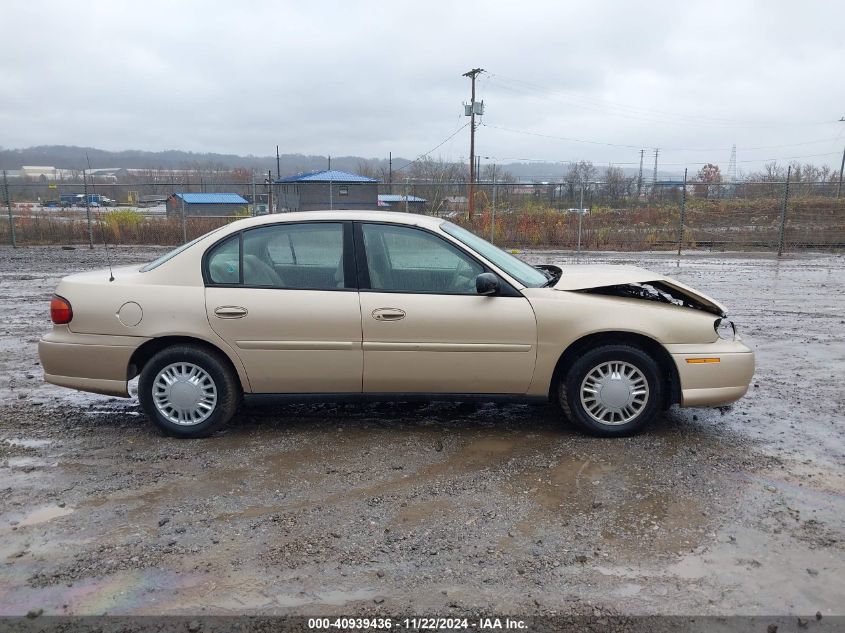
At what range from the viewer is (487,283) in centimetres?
462

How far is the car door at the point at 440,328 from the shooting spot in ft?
15.3

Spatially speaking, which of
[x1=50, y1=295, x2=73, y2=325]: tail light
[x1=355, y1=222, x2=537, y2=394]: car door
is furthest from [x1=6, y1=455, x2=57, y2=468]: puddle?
[x1=355, y1=222, x2=537, y2=394]: car door

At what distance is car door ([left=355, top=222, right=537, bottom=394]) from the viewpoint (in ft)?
15.3

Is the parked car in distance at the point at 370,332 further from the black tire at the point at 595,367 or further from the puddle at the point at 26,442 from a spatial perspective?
the puddle at the point at 26,442

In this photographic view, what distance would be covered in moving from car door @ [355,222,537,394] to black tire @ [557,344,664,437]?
1.04ft

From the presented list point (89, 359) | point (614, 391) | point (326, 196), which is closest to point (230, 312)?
point (89, 359)

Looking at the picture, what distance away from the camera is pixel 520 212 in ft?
74.7

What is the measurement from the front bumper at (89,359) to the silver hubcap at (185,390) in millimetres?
276

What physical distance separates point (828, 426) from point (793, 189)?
23463 millimetres

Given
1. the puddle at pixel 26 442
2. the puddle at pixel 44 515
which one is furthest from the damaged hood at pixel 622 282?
the puddle at pixel 26 442

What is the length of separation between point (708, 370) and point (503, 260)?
5.46ft

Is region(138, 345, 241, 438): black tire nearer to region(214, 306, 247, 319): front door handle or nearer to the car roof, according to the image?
region(214, 306, 247, 319): front door handle

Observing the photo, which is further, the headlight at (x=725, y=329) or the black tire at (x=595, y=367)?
the headlight at (x=725, y=329)

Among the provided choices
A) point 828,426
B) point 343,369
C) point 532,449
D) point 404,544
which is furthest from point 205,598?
point 828,426
